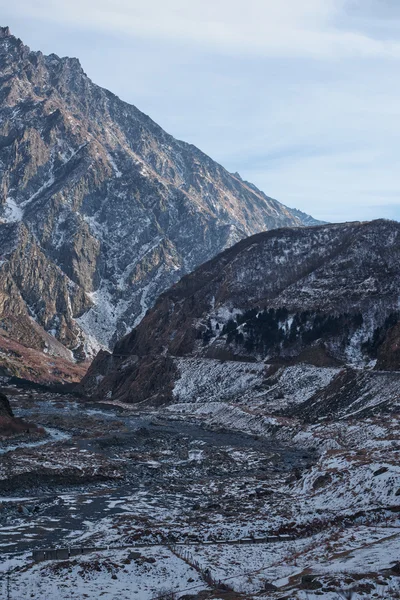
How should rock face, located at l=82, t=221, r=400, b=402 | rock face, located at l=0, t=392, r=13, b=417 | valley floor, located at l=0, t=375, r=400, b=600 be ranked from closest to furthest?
valley floor, located at l=0, t=375, r=400, b=600
rock face, located at l=0, t=392, r=13, b=417
rock face, located at l=82, t=221, r=400, b=402

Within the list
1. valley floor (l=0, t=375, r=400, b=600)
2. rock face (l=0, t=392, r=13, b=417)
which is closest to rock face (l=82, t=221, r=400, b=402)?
valley floor (l=0, t=375, r=400, b=600)

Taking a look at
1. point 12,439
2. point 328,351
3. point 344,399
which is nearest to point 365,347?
point 328,351

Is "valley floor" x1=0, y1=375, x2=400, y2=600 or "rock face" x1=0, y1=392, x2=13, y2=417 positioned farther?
"rock face" x1=0, y1=392, x2=13, y2=417

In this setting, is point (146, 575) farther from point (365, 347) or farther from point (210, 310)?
point (210, 310)

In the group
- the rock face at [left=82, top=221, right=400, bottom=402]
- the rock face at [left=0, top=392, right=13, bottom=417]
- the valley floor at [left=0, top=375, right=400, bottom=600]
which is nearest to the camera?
the valley floor at [left=0, top=375, right=400, bottom=600]

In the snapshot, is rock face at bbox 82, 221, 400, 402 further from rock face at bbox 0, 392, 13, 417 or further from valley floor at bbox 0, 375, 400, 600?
rock face at bbox 0, 392, 13, 417

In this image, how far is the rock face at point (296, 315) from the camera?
140m

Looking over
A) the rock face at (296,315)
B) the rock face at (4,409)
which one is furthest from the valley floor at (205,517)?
the rock face at (296,315)

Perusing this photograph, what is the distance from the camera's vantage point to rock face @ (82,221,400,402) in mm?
140250

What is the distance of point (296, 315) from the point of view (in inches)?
6053

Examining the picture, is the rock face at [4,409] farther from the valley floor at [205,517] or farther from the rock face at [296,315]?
the rock face at [296,315]

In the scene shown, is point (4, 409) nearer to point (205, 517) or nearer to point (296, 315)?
point (205, 517)

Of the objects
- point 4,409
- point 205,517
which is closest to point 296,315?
point 4,409

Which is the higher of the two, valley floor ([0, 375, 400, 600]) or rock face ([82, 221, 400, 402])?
rock face ([82, 221, 400, 402])
